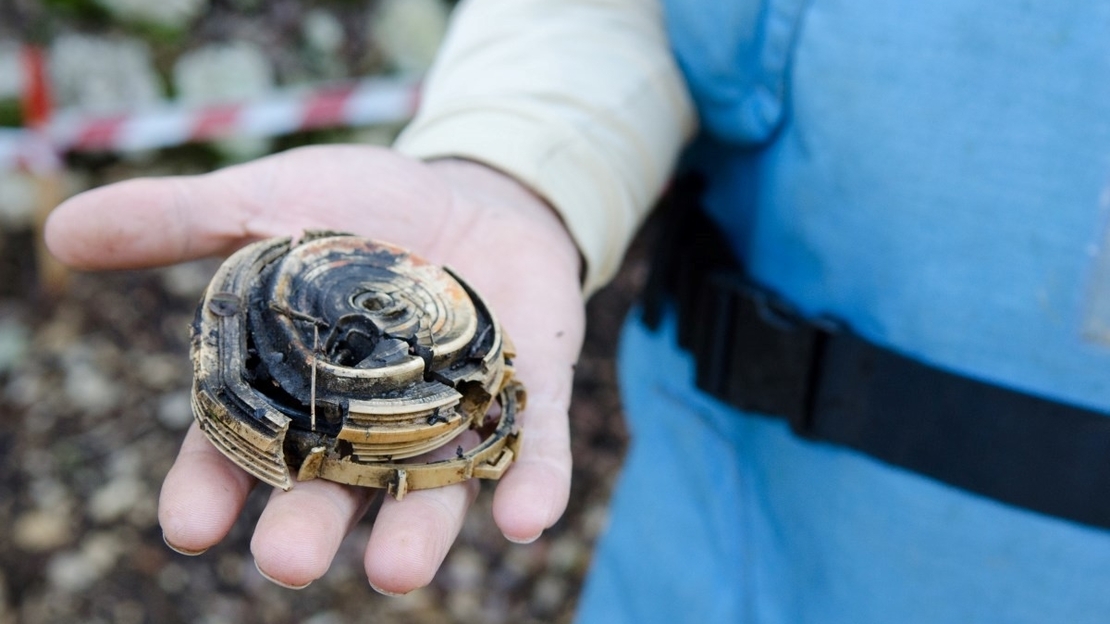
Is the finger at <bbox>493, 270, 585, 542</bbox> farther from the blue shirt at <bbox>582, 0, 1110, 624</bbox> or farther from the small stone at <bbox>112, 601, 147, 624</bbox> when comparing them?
the small stone at <bbox>112, 601, 147, 624</bbox>

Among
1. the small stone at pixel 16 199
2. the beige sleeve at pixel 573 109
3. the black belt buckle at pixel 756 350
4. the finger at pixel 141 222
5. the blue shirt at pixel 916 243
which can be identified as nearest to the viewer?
the blue shirt at pixel 916 243

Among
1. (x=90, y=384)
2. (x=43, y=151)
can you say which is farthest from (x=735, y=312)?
(x=43, y=151)

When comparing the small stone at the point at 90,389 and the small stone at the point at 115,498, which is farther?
the small stone at the point at 90,389

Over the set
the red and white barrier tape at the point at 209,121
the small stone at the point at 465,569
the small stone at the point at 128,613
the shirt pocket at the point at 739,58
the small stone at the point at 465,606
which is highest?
the shirt pocket at the point at 739,58

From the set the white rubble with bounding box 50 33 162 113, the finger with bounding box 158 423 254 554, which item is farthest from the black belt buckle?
the white rubble with bounding box 50 33 162 113

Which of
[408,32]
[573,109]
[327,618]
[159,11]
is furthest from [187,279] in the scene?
[573,109]

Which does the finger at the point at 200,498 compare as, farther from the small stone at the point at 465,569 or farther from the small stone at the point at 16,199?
the small stone at the point at 16,199

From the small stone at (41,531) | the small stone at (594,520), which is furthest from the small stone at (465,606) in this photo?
the small stone at (41,531)

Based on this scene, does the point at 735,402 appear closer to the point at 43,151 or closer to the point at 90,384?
the point at 90,384
